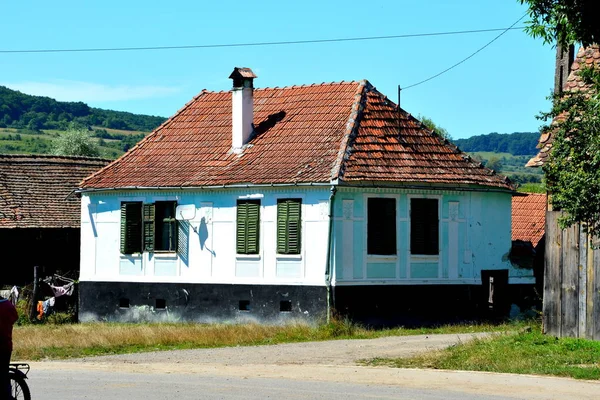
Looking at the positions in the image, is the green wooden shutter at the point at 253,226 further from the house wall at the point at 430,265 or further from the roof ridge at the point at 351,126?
the roof ridge at the point at 351,126

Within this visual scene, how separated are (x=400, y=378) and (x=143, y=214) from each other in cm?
1711

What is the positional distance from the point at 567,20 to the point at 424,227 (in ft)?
34.6

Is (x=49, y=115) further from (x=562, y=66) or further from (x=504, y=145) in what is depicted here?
(x=562, y=66)

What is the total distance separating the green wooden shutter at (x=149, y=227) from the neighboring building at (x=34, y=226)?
6.03 meters

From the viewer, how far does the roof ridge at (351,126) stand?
30.5 meters

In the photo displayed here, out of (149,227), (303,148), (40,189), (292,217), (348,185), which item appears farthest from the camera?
(40,189)

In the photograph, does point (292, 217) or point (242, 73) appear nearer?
point (292, 217)

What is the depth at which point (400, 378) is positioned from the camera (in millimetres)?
18594

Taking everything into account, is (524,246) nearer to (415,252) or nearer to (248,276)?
(415,252)

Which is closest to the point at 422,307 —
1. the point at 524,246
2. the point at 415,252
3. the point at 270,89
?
the point at 415,252

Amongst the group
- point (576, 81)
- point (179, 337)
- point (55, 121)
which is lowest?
point (179, 337)

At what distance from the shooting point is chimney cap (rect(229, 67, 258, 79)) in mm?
34656

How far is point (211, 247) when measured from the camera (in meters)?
A: 33.0

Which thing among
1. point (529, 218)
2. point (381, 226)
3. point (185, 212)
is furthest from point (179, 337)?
point (529, 218)
